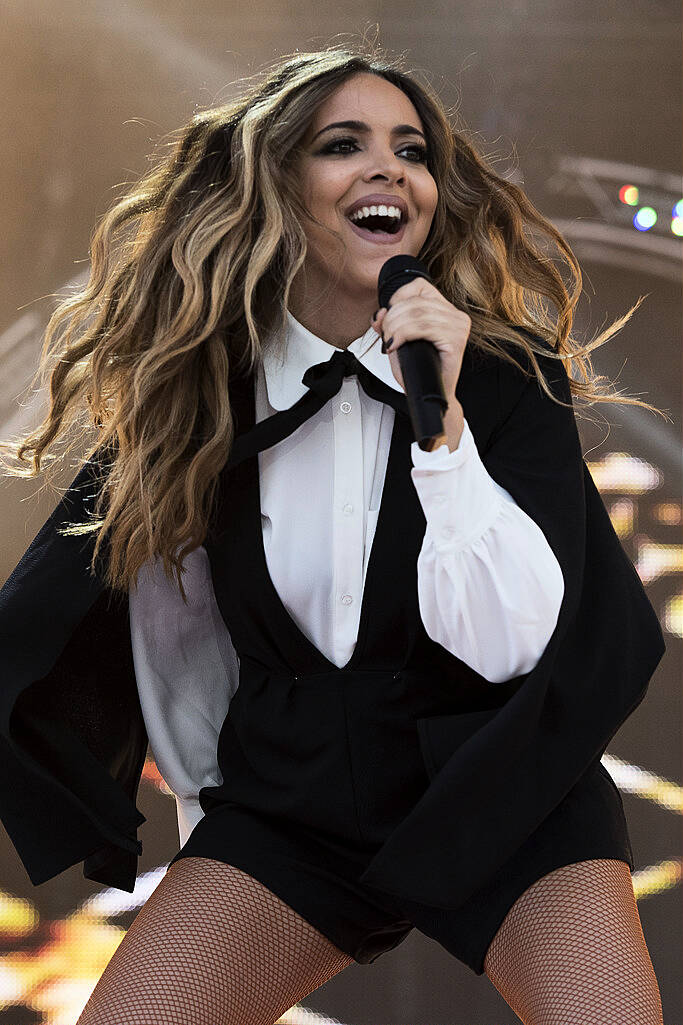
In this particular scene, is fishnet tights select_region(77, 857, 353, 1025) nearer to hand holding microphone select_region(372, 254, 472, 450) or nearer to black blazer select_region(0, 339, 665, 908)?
black blazer select_region(0, 339, 665, 908)

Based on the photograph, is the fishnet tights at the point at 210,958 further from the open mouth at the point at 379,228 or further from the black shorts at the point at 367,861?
the open mouth at the point at 379,228

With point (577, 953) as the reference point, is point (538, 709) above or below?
above

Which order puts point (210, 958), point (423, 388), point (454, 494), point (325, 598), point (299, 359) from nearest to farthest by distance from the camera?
1. point (423, 388)
2. point (454, 494)
3. point (210, 958)
4. point (325, 598)
5. point (299, 359)

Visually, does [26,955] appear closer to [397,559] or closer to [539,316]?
[397,559]

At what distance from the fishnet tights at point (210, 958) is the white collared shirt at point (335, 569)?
243 millimetres

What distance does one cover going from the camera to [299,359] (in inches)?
67.6

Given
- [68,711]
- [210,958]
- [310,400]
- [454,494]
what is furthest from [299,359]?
[210,958]

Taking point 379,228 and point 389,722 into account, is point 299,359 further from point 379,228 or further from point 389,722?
point 389,722

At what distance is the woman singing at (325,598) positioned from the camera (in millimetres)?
1432

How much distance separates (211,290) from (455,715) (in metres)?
0.66

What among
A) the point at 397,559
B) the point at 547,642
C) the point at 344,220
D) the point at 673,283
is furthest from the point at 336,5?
the point at 547,642

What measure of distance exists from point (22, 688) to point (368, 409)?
1.89ft

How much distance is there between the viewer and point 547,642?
1.42 meters

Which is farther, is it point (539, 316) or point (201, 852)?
point (539, 316)
